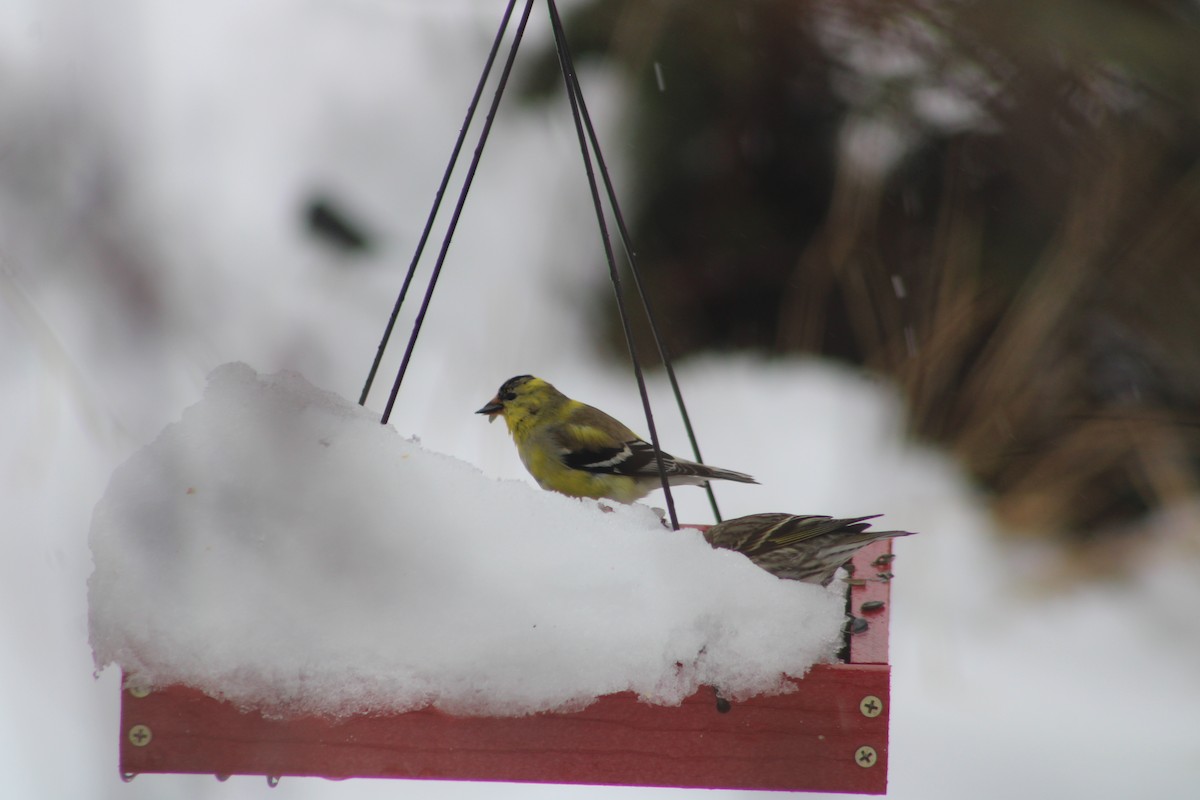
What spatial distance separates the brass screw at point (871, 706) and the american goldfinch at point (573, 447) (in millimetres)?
1548

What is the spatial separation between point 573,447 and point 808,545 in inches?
49.0

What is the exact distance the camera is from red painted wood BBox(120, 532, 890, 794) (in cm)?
155

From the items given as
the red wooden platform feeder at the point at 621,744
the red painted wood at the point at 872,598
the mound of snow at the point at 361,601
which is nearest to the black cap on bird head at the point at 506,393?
the red painted wood at the point at 872,598

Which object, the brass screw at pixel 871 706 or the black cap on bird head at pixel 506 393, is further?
the black cap on bird head at pixel 506 393

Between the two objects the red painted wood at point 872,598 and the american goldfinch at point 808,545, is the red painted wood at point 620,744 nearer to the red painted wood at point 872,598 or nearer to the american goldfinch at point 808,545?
the red painted wood at point 872,598

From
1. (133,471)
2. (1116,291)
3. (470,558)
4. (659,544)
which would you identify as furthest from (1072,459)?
(133,471)

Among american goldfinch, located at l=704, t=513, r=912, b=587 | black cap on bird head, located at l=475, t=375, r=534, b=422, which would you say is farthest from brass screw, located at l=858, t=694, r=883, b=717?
black cap on bird head, located at l=475, t=375, r=534, b=422

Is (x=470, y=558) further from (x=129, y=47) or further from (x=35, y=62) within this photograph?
(x=35, y=62)

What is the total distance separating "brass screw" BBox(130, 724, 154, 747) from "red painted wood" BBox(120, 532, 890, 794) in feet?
0.12

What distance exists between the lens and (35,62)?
1.70m

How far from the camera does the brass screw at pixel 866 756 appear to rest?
1596mm

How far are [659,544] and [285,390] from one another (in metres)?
0.61

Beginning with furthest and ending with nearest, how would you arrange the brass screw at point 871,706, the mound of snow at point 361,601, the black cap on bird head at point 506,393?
the black cap on bird head at point 506,393 < the brass screw at point 871,706 < the mound of snow at point 361,601

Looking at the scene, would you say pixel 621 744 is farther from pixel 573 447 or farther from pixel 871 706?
pixel 573 447
